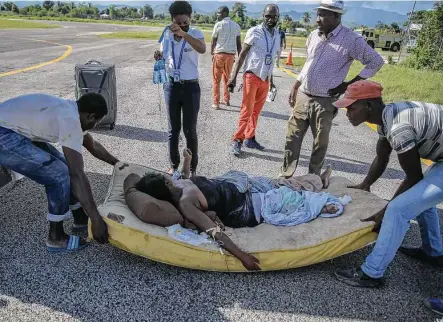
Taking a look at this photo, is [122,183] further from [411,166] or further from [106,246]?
[411,166]

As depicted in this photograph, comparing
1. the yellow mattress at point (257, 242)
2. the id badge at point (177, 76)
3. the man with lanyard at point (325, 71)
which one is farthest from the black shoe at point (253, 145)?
the yellow mattress at point (257, 242)

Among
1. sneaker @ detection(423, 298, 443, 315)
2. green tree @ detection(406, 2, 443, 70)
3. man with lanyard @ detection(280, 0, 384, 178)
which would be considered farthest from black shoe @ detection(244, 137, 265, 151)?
green tree @ detection(406, 2, 443, 70)

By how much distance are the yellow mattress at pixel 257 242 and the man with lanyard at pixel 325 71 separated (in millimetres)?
1350

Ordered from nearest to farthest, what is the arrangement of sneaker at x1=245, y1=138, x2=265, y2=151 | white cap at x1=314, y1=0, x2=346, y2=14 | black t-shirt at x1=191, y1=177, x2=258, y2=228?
black t-shirt at x1=191, y1=177, x2=258, y2=228, white cap at x1=314, y1=0, x2=346, y2=14, sneaker at x1=245, y1=138, x2=265, y2=151

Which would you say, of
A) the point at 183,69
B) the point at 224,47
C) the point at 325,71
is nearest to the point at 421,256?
the point at 325,71

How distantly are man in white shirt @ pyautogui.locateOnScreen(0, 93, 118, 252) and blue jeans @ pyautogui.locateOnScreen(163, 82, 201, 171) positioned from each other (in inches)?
55.6

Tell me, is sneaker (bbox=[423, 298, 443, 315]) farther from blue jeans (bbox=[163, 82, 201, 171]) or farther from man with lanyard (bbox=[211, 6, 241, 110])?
man with lanyard (bbox=[211, 6, 241, 110])

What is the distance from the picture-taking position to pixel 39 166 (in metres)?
3.20

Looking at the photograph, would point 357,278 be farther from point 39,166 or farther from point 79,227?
point 39,166

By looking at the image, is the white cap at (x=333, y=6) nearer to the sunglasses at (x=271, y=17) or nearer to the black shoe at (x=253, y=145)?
the sunglasses at (x=271, y=17)

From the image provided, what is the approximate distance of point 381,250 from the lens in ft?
9.89

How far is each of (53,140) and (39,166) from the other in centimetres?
23

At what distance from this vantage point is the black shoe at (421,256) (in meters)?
3.44

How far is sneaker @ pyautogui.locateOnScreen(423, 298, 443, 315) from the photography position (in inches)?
113
